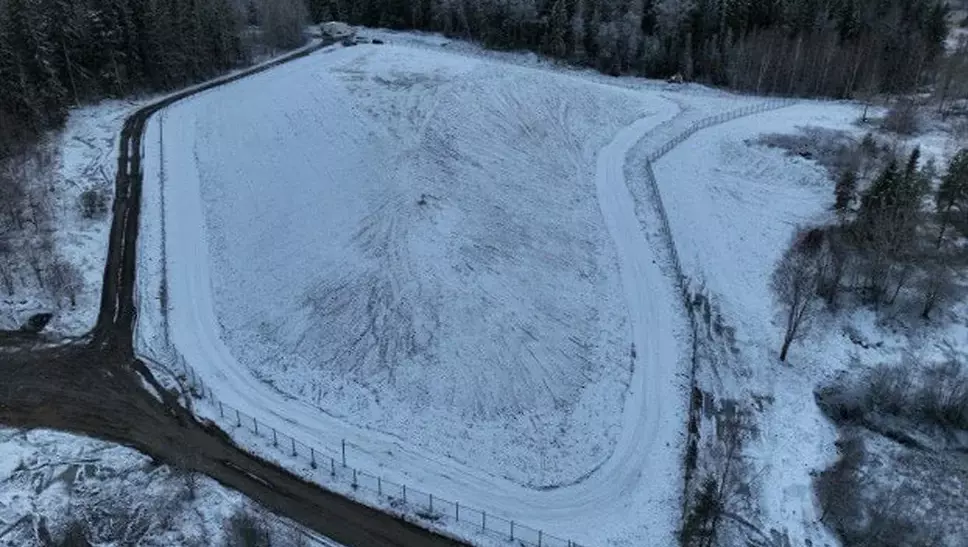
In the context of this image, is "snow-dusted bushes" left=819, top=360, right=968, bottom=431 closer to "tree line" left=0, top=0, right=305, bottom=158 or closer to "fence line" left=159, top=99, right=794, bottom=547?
"fence line" left=159, top=99, right=794, bottom=547

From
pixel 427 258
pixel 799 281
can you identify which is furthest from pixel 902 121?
pixel 427 258

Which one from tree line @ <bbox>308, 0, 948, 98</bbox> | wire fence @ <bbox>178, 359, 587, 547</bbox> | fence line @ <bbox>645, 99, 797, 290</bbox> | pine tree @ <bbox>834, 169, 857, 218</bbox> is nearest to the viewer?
wire fence @ <bbox>178, 359, 587, 547</bbox>

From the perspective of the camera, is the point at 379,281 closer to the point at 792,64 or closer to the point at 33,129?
the point at 33,129

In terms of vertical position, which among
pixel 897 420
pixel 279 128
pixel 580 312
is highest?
pixel 279 128

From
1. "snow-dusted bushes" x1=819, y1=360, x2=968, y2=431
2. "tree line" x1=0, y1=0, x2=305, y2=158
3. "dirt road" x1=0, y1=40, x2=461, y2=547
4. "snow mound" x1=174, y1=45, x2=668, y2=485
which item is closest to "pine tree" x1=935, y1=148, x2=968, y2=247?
"snow-dusted bushes" x1=819, y1=360, x2=968, y2=431

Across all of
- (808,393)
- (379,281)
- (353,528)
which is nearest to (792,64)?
(808,393)

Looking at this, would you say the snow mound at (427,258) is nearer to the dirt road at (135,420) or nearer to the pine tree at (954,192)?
the dirt road at (135,420)
